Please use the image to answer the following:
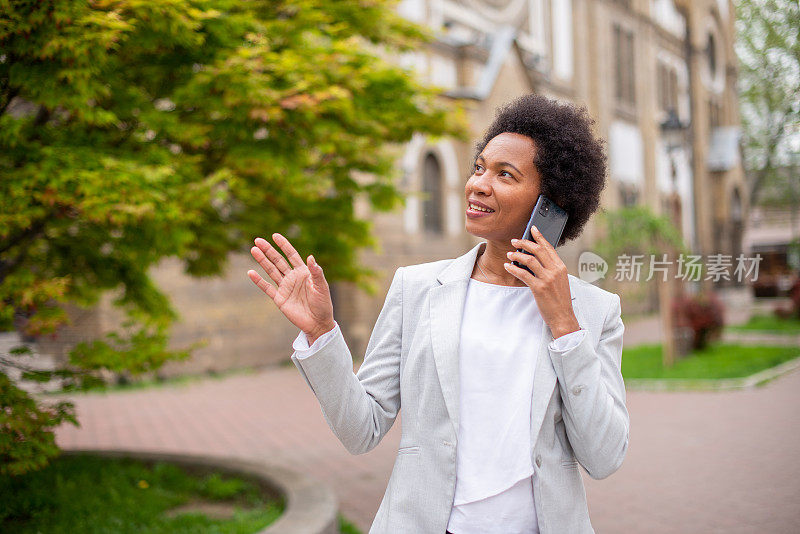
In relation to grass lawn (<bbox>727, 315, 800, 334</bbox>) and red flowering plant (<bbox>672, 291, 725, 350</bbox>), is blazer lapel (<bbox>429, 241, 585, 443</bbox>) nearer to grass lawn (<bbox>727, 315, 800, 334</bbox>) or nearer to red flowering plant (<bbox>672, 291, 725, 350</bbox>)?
red flowering plant (<bbox>672, 291, 725, 350</bbox>)

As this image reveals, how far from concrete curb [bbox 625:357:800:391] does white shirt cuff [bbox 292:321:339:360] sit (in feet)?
36.4

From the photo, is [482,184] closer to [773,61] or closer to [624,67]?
[773,61]

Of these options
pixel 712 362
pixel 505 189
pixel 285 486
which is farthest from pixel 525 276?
pixel 712 362

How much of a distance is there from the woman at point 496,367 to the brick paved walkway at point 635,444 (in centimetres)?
395

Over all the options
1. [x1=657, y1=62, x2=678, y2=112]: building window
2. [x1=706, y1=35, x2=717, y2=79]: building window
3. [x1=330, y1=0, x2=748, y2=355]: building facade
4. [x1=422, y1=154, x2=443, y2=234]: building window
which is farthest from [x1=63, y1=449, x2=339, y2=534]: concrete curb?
[x1=706, y1=35, x2=717, y2=79]: building window

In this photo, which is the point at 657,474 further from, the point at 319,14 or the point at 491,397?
the point at 491,397

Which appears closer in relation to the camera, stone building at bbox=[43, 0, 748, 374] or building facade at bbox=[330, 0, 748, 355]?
stone building at bbox=[43, 0, 748, 374]

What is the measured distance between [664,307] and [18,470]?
1331 cm

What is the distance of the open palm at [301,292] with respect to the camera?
1.87 m

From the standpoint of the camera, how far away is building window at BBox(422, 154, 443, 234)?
1786 centimetres

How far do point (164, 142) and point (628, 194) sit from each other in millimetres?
26304

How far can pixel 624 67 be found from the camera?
29.2m

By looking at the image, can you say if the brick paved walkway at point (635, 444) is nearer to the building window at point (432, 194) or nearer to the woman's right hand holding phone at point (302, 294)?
the woman's right hand holding phone at point (302, 294)

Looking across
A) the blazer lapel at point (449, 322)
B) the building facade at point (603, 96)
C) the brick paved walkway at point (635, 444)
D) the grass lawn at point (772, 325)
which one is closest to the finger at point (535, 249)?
the blazer lapel at point (449, 322)
